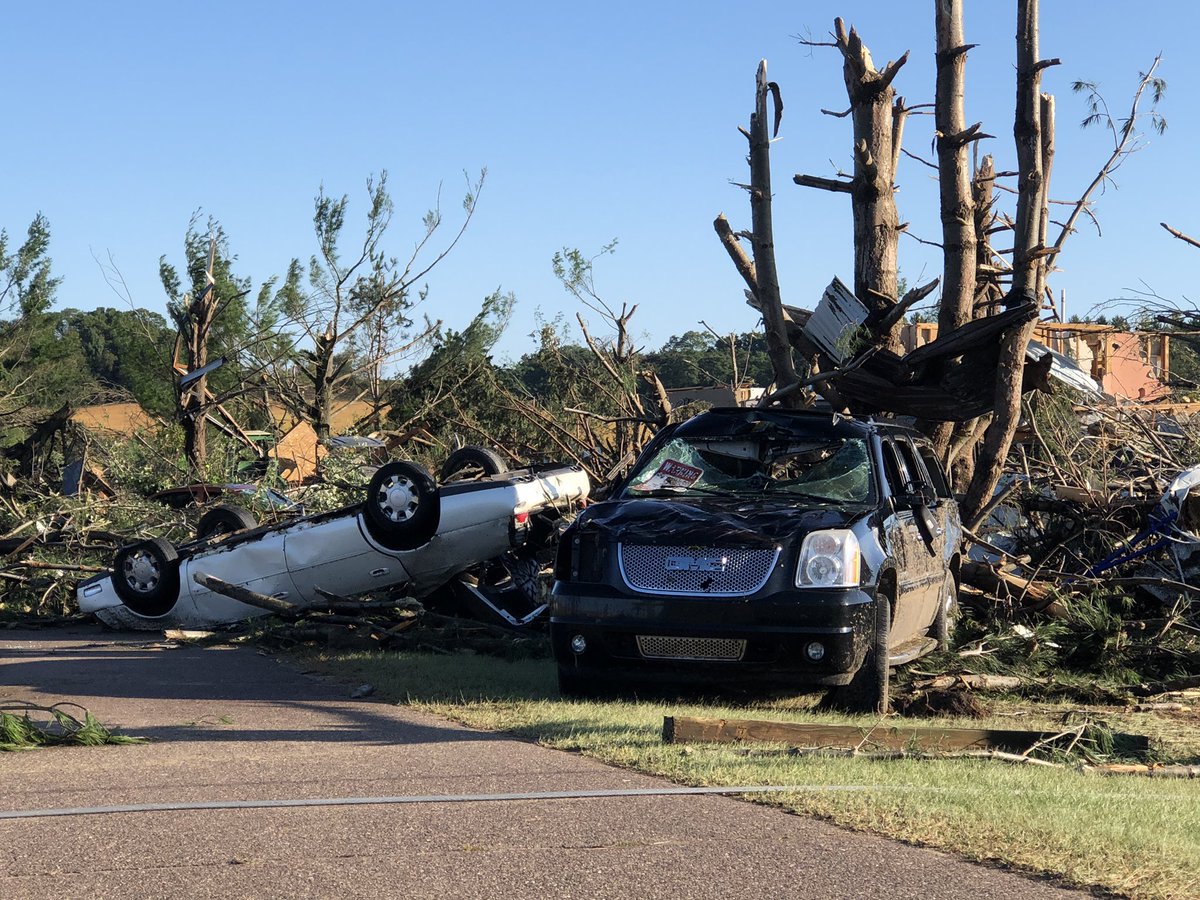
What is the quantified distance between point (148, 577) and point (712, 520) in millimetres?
7125

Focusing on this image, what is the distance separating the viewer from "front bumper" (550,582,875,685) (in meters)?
7.98

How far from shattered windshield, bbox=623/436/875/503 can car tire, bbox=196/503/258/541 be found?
6.36 metres

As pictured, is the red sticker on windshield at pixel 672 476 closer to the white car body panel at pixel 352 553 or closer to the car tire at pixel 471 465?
the white car body panel at pixel 352 553

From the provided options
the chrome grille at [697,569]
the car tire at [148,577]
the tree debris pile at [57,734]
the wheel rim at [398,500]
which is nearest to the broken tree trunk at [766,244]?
the wheel rim at [398,500]

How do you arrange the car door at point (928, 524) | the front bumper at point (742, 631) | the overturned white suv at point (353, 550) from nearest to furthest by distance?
1. the front bumper at point (742, 631)
2. the car door at point (928, 524)
3. the overturned white suv at point (353, 550)

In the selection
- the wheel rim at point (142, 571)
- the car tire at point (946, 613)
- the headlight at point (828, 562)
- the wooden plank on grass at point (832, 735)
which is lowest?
the wooden plank on grass at point (832, 735)

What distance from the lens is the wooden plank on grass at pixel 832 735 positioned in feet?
23.3

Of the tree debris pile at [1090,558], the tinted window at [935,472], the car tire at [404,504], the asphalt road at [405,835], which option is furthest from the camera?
the car tire at [404,504]

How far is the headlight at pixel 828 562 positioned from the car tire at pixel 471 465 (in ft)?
21.0

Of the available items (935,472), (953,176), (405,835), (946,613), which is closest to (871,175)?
(953,176)

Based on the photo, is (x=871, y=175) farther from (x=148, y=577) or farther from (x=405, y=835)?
(x=405, y=835)

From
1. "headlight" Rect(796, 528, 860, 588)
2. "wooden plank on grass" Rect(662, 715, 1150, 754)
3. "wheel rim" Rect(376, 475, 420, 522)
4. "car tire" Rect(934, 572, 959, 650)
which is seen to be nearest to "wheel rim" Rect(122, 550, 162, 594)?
"wheel rim" Rect(376, 475, 420, 522)

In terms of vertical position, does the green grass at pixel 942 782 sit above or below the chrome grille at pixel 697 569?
below

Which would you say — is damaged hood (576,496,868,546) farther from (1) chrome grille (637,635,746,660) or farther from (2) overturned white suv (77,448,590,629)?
(2) overturned white suv (77,448,590,629)
